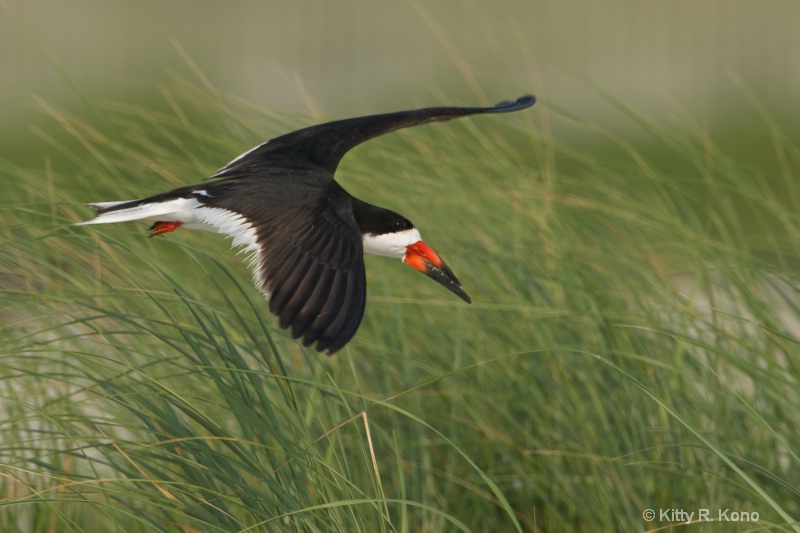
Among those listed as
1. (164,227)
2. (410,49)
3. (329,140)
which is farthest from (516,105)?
Result: (410,49)

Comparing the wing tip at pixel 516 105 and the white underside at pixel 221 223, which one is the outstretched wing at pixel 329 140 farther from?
the white underside at pixel 221 223

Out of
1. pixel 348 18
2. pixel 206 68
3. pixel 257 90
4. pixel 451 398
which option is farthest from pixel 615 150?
pixel 451 398

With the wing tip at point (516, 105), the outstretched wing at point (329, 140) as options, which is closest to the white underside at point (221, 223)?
the outstretched wing at point (329, 140)

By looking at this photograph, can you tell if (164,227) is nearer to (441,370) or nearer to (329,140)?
(329,140)

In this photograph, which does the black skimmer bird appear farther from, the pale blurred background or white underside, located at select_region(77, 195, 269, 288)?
the pale blurred background

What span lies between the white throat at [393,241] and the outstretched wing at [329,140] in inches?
8.3

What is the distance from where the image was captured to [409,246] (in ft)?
10.1

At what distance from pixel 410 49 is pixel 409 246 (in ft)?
35.8

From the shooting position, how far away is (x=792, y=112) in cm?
1106

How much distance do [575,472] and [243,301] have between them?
3.50 feet

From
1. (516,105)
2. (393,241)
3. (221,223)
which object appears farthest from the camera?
(516,105)

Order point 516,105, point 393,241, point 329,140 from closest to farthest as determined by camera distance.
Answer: point 393,241
point 329,140
point 516,105

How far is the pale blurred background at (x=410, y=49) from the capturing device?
1151 cm

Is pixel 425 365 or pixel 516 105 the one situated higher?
pixel 516 105
